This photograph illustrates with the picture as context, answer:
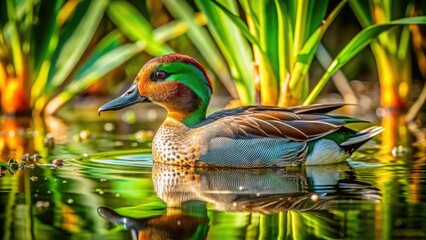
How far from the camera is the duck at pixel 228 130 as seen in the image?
7.03 metres

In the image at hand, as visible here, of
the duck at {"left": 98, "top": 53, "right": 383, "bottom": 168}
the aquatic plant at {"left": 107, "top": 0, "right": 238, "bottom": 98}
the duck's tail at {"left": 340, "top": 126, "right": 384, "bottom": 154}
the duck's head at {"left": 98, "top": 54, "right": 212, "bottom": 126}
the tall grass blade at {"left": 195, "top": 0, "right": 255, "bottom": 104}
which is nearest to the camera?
the duck at {"left": 98, "top": 53, "right": 383, "bottom": 168}

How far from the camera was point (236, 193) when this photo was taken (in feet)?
19.3

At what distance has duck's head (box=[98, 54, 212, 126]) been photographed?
743 cm

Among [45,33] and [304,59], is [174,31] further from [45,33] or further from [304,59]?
[304,59]

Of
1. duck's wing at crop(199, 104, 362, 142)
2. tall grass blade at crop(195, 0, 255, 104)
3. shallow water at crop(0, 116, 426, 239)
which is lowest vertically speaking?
shallow water at crop(0, 116, 426, 239)

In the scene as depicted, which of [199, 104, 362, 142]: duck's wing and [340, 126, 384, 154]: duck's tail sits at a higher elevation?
[199, 104, 362, 142]: duck's wing

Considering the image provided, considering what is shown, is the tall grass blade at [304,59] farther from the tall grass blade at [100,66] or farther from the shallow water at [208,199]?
the tall grass blade at [100,66]

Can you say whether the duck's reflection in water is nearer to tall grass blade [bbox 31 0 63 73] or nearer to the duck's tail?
the duck's tail

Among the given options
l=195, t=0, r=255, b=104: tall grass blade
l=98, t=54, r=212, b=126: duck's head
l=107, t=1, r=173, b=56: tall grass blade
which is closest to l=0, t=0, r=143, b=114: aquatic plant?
l=107, t=1, r=173, b=56: tall grass blade

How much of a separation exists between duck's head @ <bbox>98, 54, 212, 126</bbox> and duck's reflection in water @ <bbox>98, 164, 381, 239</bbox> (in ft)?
1.60

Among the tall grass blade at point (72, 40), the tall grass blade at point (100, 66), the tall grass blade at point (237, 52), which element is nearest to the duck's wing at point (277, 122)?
the tall grass blade at point (237, 52)

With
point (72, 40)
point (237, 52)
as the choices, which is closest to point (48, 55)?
point (72, 40)

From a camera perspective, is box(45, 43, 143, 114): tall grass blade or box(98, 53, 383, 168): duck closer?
box(98, 53, 383, 168): duck

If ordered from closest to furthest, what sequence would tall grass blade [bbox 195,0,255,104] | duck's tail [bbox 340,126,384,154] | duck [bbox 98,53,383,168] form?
1. duck [bbox 98,53,383,168]
2. duck's tail [bbox 340,126,384,154]
3. tall grass blade [bbox 195,0,255,104]
